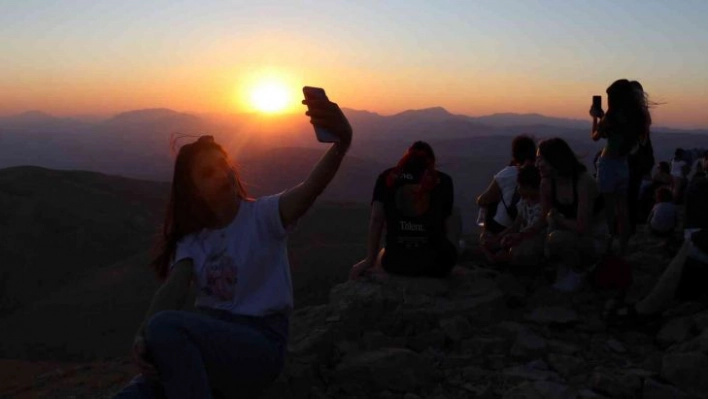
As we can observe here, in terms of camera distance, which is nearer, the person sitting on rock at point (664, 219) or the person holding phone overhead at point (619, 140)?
the person holding phone overhead at point (619, 140)

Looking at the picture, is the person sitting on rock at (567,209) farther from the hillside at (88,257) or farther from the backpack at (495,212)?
the hillside at (88,257)

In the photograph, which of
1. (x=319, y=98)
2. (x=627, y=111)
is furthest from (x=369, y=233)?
(x=319, y=98)

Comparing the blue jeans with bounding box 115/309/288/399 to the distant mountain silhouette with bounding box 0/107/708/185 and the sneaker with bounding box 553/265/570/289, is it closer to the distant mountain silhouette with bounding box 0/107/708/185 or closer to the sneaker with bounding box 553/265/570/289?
the sneaker with bounding box 553/265/570/289

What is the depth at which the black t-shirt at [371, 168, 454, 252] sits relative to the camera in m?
4.96

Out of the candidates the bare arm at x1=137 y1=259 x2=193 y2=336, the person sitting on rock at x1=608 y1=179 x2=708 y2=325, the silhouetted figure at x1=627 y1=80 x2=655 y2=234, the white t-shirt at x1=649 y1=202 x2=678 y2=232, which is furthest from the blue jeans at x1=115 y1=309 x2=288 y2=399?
the white t-shirt at x1=649 y1=202 x2=678 y2=232

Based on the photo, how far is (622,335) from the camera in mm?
4582

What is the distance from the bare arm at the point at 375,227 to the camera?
5203mm

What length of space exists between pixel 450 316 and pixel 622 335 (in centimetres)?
116

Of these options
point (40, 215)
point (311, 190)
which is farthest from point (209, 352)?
point (40, 215)

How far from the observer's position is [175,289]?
3086 millimetres

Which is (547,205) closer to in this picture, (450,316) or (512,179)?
(512,179)

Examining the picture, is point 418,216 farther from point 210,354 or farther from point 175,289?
point 210,354

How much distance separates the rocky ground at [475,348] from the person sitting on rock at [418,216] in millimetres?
157

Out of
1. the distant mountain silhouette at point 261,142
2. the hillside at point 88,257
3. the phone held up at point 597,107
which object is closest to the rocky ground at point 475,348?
the phone held up at point 597,107
